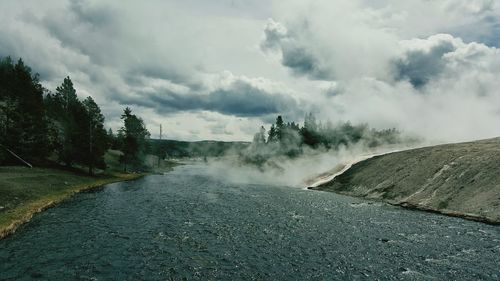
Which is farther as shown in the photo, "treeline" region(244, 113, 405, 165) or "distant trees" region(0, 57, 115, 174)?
"treeline" region(244, 113, 405, 165)

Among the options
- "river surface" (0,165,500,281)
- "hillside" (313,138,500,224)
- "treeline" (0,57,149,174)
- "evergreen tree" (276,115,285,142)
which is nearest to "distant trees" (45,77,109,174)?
"treeline" (0,57,149,174)

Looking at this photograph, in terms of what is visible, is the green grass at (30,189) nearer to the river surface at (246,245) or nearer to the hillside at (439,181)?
the river surface at (246,245)

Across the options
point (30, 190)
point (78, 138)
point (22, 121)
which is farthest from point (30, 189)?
point (78, 138)

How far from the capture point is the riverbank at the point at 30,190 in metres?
40.5

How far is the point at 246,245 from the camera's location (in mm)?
33000

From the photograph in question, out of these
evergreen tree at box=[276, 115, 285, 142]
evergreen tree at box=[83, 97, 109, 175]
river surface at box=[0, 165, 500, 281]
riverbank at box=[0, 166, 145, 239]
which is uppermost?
evergreen tree at box=[276, 115, 285, 142]

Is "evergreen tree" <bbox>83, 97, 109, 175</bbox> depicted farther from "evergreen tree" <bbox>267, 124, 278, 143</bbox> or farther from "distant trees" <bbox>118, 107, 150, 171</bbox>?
"evergreen tree" <bbox>267, 124, 278, 143</bbox>

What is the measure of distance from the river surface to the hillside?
4358mm

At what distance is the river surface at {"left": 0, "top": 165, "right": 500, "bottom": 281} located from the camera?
26.2 meters

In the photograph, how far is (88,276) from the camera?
2512cm

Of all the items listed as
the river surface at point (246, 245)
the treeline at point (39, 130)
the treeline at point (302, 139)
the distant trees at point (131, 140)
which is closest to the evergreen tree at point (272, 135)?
the treeline at point (302, 139)

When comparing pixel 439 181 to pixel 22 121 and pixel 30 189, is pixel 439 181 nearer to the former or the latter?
pixel 30 189

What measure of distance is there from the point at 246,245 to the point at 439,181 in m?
38.7

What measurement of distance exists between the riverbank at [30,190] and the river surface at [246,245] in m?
1.46
